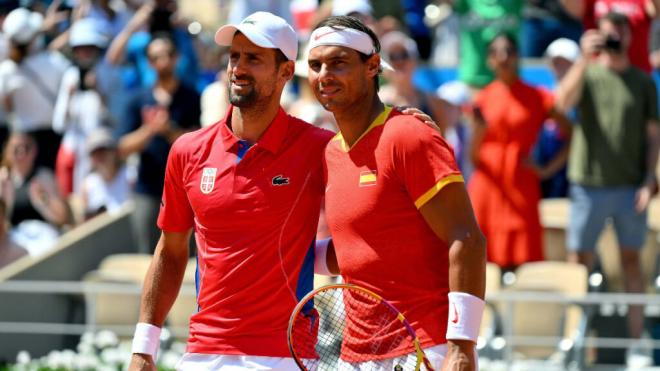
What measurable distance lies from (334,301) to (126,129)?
21.8 ft

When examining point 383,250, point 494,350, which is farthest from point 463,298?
point 494,350

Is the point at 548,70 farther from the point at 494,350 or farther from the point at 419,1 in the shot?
the point at 494,350

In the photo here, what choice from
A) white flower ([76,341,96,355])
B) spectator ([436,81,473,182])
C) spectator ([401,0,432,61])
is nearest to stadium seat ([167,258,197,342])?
white flower ([76,341,96,355])

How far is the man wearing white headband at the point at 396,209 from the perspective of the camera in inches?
195

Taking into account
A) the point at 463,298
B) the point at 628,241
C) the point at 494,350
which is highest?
the point at 463,298

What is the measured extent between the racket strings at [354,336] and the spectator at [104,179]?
6.86 m

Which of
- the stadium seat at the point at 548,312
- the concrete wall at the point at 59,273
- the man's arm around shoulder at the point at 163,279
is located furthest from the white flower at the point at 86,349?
the man's arm around shoulder at the point at 163,279

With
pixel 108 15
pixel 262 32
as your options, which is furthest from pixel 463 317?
pixel 108 15

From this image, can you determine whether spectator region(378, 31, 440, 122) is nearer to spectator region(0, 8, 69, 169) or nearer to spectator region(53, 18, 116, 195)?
spectator region(53, 18, 116, 195)

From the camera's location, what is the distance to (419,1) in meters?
13.5

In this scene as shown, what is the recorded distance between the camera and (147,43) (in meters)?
12.9

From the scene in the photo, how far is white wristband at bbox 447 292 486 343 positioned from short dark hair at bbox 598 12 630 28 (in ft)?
17.8

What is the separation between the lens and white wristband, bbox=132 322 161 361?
5.74 m

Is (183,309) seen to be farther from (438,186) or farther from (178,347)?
(438,186)
